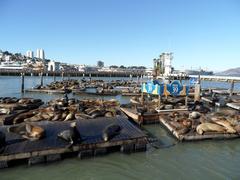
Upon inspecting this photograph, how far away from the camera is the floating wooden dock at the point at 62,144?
25.2 feet

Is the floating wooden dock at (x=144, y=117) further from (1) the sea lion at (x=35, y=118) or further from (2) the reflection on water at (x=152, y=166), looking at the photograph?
(1) the sea lion at (x=35, y=118)

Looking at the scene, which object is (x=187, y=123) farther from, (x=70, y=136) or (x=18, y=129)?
(x=18, y=129)

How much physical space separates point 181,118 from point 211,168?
511cm

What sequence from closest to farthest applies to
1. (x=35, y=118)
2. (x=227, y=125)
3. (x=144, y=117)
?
(x=35, y=118) < (x=227, y=125) < (x=144, y=117)

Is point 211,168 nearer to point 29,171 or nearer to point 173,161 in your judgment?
point 173,161

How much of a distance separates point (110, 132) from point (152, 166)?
226cm

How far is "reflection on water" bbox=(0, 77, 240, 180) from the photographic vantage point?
745 centimetres

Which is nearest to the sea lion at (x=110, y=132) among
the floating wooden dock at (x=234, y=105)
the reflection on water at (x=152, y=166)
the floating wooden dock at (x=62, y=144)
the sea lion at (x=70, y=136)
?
the floating wooden dock at (x=62, y=144)

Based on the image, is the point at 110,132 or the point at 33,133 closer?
the point at 33,133

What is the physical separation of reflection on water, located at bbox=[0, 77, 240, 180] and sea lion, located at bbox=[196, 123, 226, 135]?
41.1 inches

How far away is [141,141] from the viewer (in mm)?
9445

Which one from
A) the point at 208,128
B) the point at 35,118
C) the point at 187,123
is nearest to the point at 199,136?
the point at 208,128

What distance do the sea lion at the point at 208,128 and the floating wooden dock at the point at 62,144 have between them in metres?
3.36

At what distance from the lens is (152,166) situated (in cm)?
823
